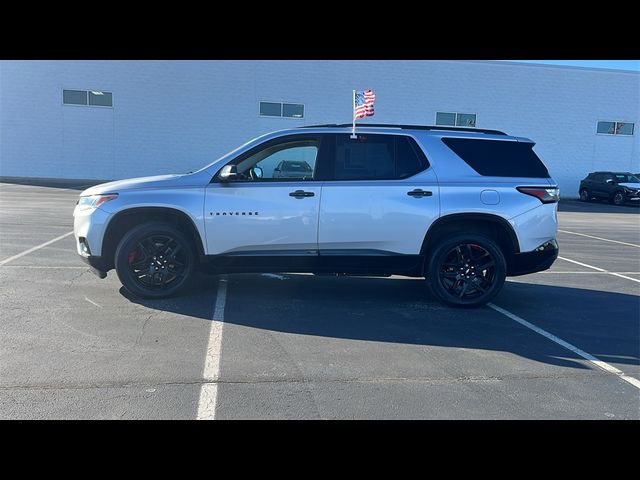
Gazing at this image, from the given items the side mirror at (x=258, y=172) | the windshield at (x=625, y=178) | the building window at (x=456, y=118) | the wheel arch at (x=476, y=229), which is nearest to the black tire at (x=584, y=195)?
the windshield at (x=625, y=178)

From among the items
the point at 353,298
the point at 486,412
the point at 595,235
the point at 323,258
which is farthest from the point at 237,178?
the point at 595,235

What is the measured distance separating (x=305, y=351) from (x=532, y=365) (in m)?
1.96

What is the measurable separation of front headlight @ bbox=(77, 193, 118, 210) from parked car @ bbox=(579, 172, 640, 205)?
1007 inches

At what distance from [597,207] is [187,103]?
21086 millimetres

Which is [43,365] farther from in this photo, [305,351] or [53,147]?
[53,147]

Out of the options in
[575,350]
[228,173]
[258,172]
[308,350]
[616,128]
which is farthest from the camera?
[616,128]

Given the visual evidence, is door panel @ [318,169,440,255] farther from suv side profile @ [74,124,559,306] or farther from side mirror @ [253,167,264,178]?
side mirror @ [253,167,264,178]

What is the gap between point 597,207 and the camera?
23016mm

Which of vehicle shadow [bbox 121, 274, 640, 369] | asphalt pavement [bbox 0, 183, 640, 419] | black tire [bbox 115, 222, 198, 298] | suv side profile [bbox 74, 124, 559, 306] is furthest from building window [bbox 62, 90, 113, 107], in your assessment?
black tire [bbox 115, 222, 198, 298]

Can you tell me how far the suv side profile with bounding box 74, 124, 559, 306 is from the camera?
528 cm

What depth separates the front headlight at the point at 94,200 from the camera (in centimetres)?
524

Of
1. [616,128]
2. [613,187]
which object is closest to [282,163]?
[613,187]

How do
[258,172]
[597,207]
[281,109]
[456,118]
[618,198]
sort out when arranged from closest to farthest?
[258,172], [597,207], [618,198], [281,109], [456,118]

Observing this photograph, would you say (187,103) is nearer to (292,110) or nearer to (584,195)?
(292,110)
